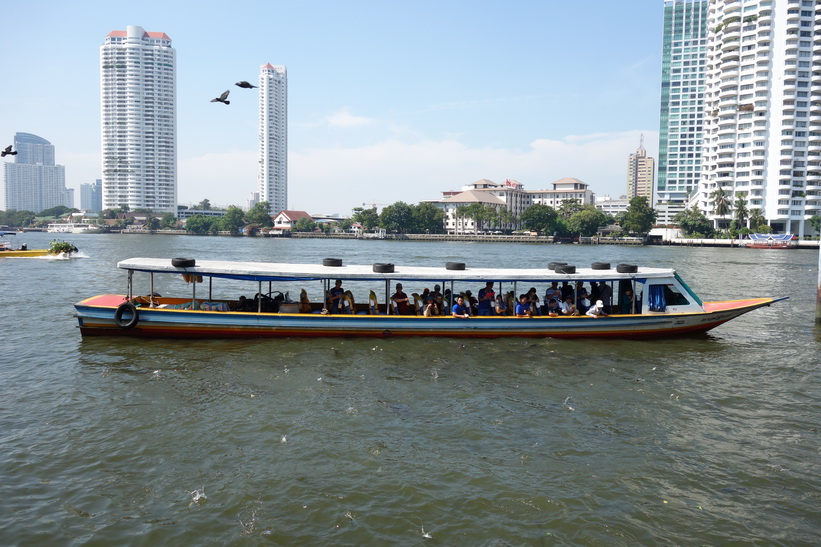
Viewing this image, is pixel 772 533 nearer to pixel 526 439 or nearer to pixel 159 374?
pixel 526 439

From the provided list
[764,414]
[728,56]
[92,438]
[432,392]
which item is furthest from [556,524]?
[728,56]

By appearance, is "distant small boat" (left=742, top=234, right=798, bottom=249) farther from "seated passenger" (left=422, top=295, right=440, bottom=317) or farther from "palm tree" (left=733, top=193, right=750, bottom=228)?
"seated passenger" (left=422, top=295, right=440, bottom=317)

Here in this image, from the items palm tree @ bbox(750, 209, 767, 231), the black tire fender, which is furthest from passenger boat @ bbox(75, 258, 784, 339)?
palm tree @ bbox(750, 209, 767, 231)

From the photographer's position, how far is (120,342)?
17.5m

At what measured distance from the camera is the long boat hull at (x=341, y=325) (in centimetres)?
1711

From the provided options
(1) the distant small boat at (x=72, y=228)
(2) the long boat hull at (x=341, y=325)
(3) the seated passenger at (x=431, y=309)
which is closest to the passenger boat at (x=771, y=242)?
(2) the long boat hull at (x=341, y=325)

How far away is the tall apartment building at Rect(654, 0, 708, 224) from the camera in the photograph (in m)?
186

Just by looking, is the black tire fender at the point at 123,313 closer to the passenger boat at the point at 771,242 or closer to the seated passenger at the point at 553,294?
the seated passenger at the point at 553,294

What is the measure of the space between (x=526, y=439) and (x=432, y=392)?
307 cm

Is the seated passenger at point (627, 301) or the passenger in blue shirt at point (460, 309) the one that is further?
the seated passenger at point (627, 301)

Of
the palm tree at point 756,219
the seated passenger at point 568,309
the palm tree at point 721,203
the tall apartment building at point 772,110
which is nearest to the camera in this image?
the seated passenger at point 568,309

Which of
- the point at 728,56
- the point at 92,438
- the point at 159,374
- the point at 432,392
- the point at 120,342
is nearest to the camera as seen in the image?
the point at 92,438

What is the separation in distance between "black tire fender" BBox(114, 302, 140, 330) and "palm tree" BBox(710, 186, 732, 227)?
4700 inches

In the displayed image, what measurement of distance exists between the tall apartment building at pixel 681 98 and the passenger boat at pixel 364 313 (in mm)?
179069
